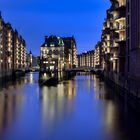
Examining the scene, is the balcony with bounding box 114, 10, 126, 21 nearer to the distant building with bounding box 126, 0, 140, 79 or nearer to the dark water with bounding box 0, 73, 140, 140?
the distant building with bounding box 126, 0, 140, 79

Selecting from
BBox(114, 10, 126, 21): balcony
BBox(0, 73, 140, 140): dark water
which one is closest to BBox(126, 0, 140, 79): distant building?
BBox(0, 73, 140, 140): dark water

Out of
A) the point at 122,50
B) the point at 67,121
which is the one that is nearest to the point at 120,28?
the point at 122,50

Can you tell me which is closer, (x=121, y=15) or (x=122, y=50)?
(x=122, y=50)

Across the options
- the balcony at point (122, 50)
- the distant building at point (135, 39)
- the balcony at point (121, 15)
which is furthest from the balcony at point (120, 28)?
the distant building at point (135, 39)

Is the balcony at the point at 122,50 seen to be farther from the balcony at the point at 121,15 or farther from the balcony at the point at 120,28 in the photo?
the balcony at the point at 121,15

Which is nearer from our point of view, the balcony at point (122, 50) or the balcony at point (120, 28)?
the balcony at point (122, 50)

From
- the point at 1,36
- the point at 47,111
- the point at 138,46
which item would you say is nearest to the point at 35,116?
the point at 47,111

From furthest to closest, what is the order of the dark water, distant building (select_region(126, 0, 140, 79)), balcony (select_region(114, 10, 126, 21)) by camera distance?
balcony (select_region(114, 10, 126, 21)) → distant building (select_region(126, 0, 140, 79)) → the dark water

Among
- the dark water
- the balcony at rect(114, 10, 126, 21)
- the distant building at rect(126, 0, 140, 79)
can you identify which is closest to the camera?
the dark water

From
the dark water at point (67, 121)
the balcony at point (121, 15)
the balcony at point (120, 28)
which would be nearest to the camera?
the dark water at point (67, 121)

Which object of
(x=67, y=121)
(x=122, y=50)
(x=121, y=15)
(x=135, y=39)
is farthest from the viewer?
(x=121, y=15)

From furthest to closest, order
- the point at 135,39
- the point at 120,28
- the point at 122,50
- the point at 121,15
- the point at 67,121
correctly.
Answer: the point at 120,28
the point at 121,15
the point at 122,50
the point at 135,39
the point at 67,121

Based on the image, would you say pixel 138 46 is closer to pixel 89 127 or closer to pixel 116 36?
pixel 89 127

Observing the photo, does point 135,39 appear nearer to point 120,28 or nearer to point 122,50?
point 122,50
